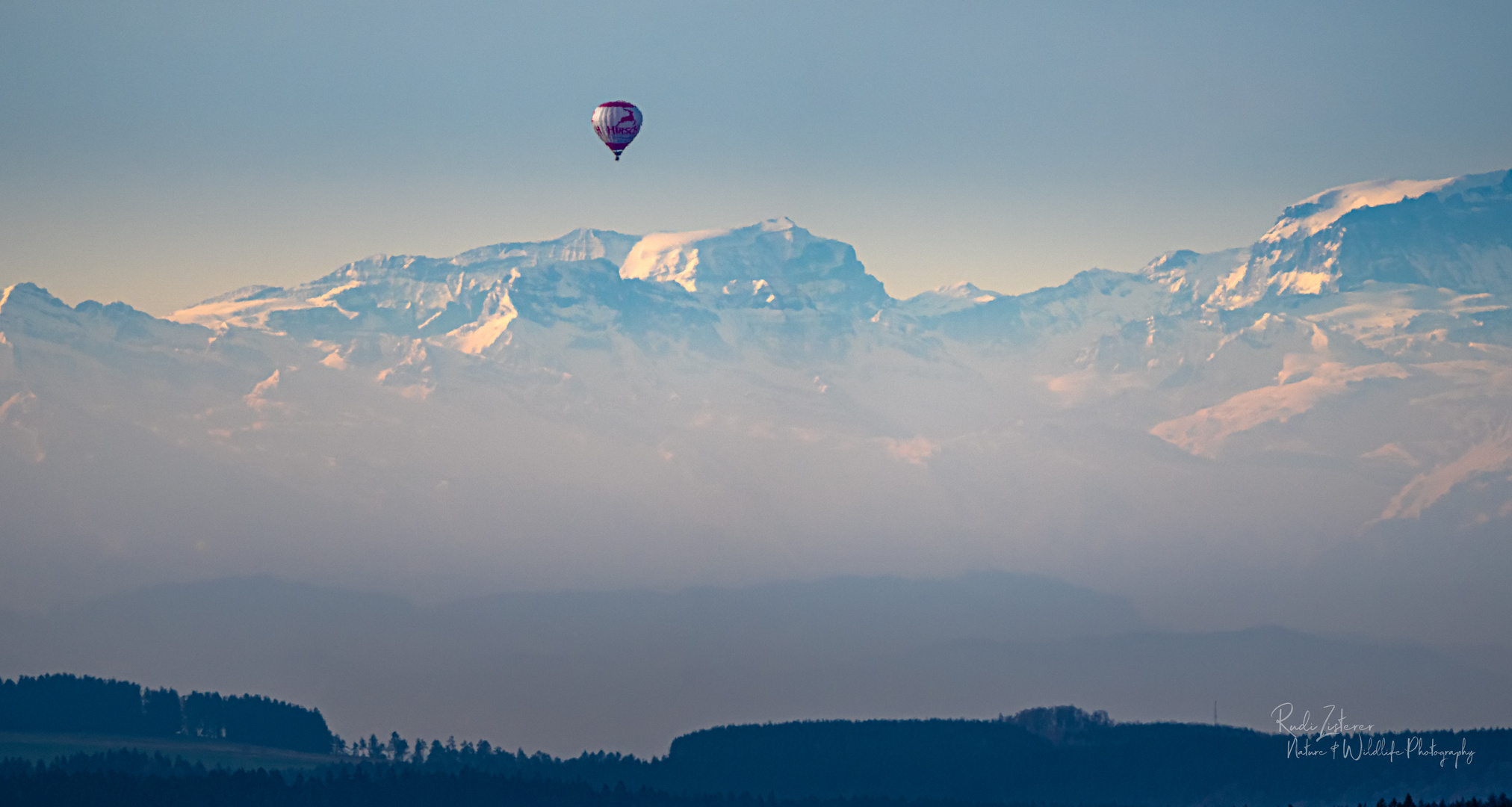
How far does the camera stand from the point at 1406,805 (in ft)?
549

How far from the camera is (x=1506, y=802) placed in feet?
Result: 652

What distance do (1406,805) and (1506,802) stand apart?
39.3m

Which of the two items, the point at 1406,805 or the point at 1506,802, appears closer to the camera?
the point at 1406,805
